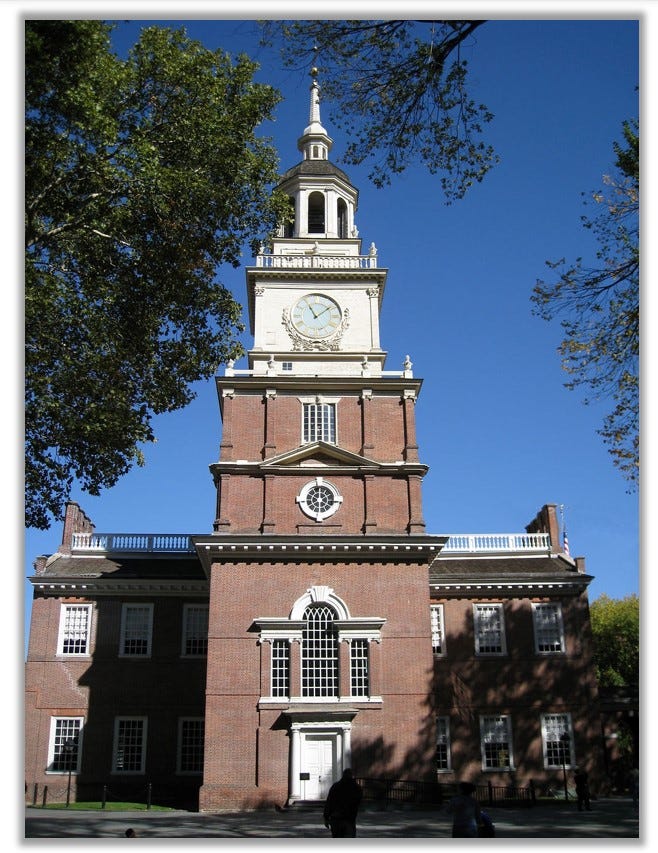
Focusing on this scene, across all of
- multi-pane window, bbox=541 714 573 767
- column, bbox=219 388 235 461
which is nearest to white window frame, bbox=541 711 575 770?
multi-pane window, bbox=541 714 573 767

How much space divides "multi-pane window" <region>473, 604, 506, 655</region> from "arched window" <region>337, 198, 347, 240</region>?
615 inches

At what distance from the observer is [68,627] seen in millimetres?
31984

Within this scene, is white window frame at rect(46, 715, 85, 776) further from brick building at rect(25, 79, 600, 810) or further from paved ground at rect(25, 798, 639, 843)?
paved ground at rect(25, 798, 639, 843)

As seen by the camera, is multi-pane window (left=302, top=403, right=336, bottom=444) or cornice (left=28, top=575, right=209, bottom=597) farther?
cornice (left=28, top=575, right=209, bottom=597)

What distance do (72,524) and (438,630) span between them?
15.8 meters

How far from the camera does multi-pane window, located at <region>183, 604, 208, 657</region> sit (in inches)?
1252

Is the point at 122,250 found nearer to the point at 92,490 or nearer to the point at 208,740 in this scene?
the point at 92,490

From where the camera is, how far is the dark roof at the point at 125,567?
107 ft

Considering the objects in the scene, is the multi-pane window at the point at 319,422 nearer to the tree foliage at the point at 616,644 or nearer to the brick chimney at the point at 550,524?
the brick chimney at the point at 550,524

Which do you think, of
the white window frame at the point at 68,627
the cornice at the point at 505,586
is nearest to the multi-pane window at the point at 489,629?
the cornice at the point at 505,586

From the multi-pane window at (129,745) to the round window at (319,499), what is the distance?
10759 mm

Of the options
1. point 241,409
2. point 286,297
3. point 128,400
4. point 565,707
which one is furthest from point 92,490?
point 565,707

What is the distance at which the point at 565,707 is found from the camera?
31.2 metres

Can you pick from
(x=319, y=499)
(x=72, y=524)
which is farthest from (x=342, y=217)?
(x=72, y=524)
